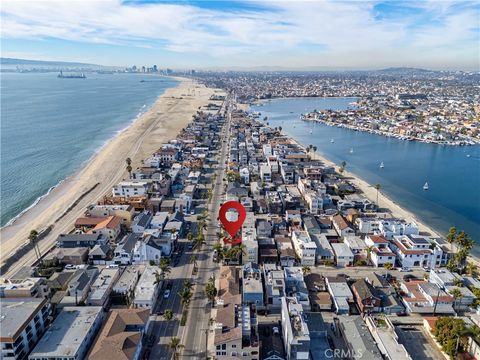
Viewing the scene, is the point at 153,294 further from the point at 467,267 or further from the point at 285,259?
the point at 467,267

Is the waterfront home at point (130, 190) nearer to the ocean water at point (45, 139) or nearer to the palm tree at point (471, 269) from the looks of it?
the ocean water at point (45, 139)

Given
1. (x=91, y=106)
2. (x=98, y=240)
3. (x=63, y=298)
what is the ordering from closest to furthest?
(x=63, y=298) < (x=98, y=240) < (x=91, y=106)

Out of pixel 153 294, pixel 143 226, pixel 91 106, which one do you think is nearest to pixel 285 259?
pixel 153 294

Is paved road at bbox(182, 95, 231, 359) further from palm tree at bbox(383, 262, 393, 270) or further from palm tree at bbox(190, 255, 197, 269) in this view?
palm tree at bbox(383, 262, 393, 270)

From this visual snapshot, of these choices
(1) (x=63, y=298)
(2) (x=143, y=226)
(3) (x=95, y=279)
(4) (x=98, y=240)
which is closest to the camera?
(1) (x=63, y=298)

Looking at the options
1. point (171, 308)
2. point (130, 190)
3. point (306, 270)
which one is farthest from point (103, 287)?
point (130, 190)

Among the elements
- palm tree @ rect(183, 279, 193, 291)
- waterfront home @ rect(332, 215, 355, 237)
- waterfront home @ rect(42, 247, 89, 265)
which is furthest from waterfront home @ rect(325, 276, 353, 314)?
waterfront home @ rect(42, 247, 89, 265)

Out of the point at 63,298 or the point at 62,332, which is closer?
the point at 62,332
